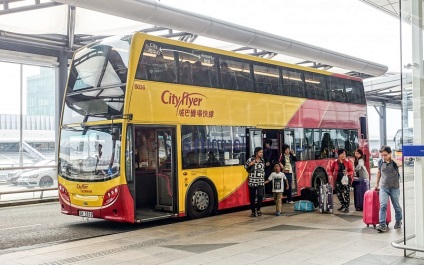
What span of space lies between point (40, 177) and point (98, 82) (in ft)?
26.9

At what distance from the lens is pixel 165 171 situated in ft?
35.8

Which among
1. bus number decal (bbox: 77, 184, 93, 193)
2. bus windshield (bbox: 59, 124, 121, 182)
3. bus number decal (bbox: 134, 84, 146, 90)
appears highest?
bus number decal (bbox: 134, 84, 146, 90)

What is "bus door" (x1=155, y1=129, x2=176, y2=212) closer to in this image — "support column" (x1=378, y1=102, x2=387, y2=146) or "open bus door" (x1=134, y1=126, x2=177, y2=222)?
"open bus door" (x1=134, y1=126, x2=177, y2=222)

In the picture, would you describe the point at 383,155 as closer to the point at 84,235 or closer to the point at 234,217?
the point at 234,217

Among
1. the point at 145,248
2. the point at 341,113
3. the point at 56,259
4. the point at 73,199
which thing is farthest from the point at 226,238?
the point at 341,113

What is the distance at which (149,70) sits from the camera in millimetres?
9992

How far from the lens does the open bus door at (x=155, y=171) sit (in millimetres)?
10695

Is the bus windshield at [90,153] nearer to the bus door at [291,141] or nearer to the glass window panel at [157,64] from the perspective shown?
the glass window panel at [157,64]

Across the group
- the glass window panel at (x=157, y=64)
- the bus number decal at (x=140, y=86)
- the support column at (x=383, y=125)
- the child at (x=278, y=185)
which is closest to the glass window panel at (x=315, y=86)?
the child at (x=278, y=185)

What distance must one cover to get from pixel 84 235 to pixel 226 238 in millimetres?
3056

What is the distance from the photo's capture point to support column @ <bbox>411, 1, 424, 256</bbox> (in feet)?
21.0

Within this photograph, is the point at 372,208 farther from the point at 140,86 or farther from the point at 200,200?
the point at 140,86

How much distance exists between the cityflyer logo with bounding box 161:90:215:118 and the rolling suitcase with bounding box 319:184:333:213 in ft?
11.3

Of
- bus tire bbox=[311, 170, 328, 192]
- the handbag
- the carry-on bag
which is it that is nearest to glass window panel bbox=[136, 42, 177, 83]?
the carry-on bag
